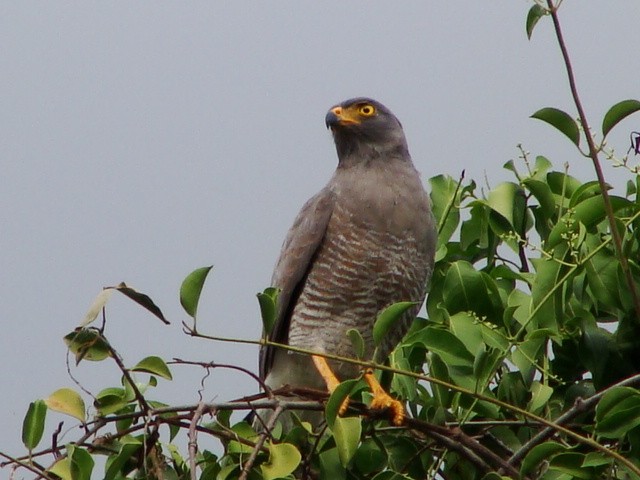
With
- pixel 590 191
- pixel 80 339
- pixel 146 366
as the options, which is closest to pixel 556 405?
pixel 590 191

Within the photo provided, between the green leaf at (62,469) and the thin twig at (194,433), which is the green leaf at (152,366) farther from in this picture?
the green leaf at (62,469)

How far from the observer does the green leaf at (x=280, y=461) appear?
7.68 feet

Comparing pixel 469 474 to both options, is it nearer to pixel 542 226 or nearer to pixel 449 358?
pixel 449 358

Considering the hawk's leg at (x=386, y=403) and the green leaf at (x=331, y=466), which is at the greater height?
the hawk's leg at (x=386, y=403)

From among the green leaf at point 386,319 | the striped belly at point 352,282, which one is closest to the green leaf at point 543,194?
the green leaf at point 386,319

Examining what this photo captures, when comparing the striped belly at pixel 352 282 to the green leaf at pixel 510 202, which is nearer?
the green leaf at pixel 510 202

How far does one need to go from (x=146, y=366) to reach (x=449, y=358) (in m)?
0.69

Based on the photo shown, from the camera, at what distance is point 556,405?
2.87 m

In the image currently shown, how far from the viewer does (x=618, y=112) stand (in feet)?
7.56

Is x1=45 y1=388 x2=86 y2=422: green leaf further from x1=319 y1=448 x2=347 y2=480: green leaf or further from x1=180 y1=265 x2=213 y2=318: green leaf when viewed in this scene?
x1=319 y1=448 x2=347 y2=480: green leaf

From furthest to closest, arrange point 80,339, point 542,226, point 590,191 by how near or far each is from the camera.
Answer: point 542,226
point 590,191
point 80,339

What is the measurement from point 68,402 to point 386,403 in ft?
2.84

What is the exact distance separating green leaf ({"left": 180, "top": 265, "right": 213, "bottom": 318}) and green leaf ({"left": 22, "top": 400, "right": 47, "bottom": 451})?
443 millimetres

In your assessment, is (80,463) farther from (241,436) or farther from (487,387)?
(487,387)
